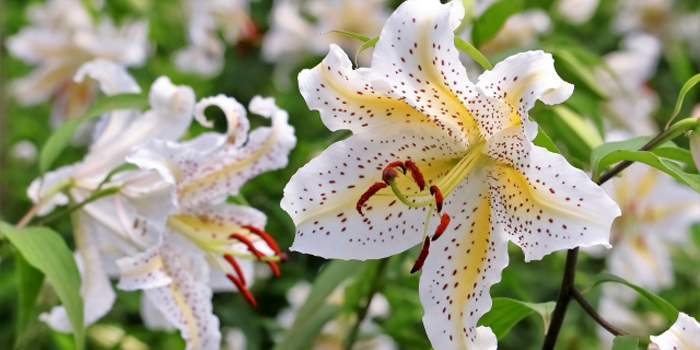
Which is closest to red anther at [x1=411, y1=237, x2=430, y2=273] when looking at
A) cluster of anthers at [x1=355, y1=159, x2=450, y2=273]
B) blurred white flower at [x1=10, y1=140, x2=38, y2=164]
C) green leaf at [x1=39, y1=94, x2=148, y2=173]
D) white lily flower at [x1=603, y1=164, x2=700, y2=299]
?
cluster of anthers at [x1=355, y1=159, x2=450, y2=273]

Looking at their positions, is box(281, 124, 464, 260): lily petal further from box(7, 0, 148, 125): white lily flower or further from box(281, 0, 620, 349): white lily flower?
box(7, 0, 148, 125): white lily flower

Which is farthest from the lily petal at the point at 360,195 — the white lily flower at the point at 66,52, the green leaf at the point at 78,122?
the white lily flower at the point at 66,52

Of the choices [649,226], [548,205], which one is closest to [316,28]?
[649,226]

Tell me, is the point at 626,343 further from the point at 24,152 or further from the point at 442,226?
the point at 24,152

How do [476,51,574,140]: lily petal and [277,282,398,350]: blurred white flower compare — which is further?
[277,282,398,350]: blurred white flower

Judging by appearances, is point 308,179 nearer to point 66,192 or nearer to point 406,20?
point 406,20

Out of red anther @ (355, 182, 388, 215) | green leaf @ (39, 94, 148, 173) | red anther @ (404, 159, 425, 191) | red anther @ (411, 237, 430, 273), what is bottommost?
green leaf @ (39, 94, 148, 173)

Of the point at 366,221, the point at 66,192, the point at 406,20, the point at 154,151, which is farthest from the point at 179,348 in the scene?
the point at 406,20
